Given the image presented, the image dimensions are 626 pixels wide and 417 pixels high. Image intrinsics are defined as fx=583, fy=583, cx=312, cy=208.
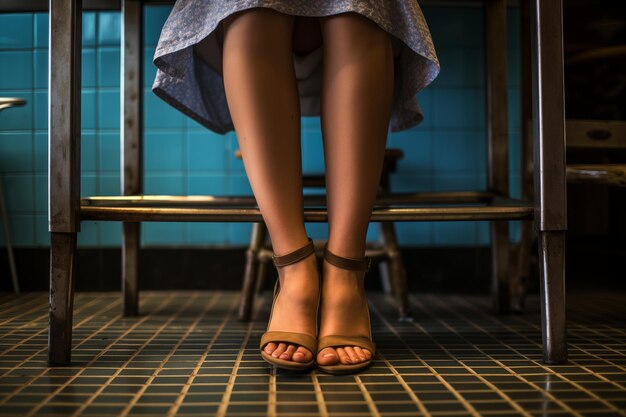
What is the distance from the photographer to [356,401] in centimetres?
69

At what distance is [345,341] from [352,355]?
0.08ft

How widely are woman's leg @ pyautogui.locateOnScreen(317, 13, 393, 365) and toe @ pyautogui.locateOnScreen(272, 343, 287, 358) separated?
0.18ft

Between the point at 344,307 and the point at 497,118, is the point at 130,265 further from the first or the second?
the point at 497,118

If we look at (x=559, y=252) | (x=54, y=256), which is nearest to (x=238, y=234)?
(x=54, y=256)

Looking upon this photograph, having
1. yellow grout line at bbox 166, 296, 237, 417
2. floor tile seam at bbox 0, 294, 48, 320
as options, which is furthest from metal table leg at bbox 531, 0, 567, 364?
floor tile seam at bbox 0, 294, 48, 320

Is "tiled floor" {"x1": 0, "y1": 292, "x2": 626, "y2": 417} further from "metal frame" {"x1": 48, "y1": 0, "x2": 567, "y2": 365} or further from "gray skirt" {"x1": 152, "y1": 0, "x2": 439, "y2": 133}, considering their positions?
"gray skirt" {"x1": 152, "y1": 0, "x2": 439, "y2": 133}

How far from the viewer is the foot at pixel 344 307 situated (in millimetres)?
823

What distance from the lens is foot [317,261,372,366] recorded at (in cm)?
82

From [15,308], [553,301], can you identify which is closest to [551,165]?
[553,301]

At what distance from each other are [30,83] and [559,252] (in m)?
1.44

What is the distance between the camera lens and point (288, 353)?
0.78 m

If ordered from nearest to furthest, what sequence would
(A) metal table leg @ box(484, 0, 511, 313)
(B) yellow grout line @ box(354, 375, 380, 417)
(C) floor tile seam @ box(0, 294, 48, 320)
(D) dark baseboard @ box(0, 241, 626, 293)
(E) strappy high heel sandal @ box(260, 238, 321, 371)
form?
1. (B) yellow grout line @ box(354, 375, 380, 417)
2. (E) strappy high heel sandal @ box(260, 238, 321, 371)
3. (C) floor tile seam @ box(0, 294, 48, 320)
4. (A) metal table leg @ box(484, 0, 511, 313)
5. (D) dark baseboard @ box(0, 241, 626, 293)

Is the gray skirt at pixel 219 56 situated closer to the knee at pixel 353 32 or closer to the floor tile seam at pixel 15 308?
the knee at pixel 353 32

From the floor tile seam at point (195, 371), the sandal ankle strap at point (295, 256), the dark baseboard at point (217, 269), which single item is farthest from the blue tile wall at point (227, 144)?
the sandal ankle strap at point (295, 256)
